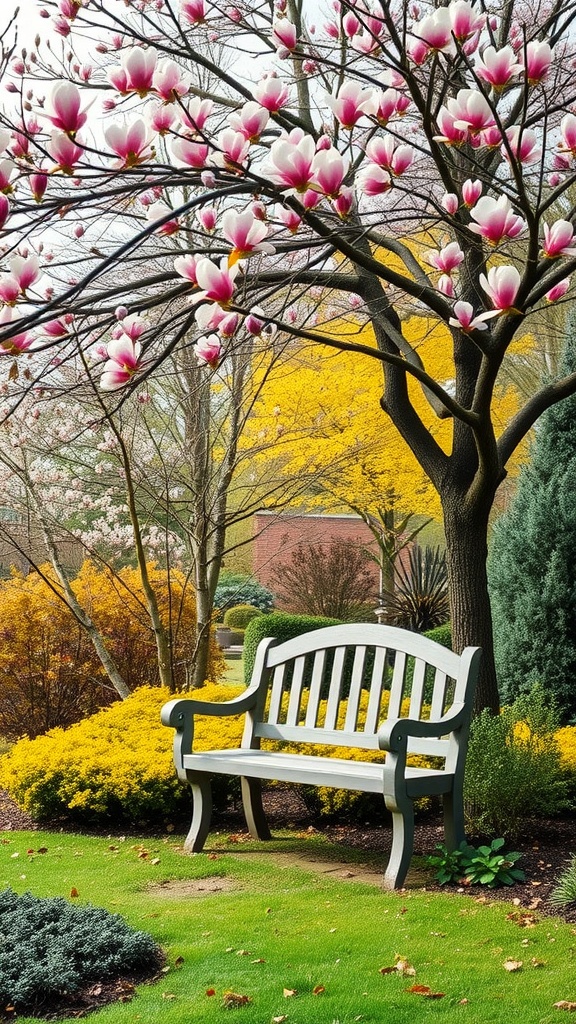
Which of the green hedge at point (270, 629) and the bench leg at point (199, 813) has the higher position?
the green hedge at point (270, 629)

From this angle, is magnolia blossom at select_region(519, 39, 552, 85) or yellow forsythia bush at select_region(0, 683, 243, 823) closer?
magnolia blossom at select_region(519, 39, 552, 85)

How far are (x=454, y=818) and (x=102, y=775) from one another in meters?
2.15

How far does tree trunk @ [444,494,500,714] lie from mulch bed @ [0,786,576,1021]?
0.86 metres

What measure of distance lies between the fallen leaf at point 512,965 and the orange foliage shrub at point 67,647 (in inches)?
216

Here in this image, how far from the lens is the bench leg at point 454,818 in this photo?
491 centimetres

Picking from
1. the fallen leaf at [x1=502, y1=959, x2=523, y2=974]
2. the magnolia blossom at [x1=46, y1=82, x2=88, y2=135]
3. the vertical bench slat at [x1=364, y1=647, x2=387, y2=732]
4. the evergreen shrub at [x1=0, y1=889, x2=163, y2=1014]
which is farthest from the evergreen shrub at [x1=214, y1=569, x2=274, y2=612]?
the magnolia blossom at [x1=46, y1=82, x2=88, y2=135]

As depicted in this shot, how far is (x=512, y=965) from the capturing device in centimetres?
354

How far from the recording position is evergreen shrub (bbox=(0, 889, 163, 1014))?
10.7 feet

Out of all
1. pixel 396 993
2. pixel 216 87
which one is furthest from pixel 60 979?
pixel 216 87

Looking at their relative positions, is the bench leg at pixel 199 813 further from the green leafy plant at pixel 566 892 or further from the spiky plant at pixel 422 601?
the spiky plant at pixel 422 601

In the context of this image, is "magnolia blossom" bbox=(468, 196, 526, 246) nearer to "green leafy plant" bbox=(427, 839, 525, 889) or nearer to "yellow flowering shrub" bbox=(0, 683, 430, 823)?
"green leafy plant" bbox=(427, 839, 525, 889)

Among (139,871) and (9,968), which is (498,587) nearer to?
(139,871)

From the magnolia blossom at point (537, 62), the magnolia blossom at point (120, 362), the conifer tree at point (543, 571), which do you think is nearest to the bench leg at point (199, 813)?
the conifer tree at point (543, 571)

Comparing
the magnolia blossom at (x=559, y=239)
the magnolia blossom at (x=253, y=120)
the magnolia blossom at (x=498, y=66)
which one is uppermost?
the magnolia blossom at (x=498, y=66)
